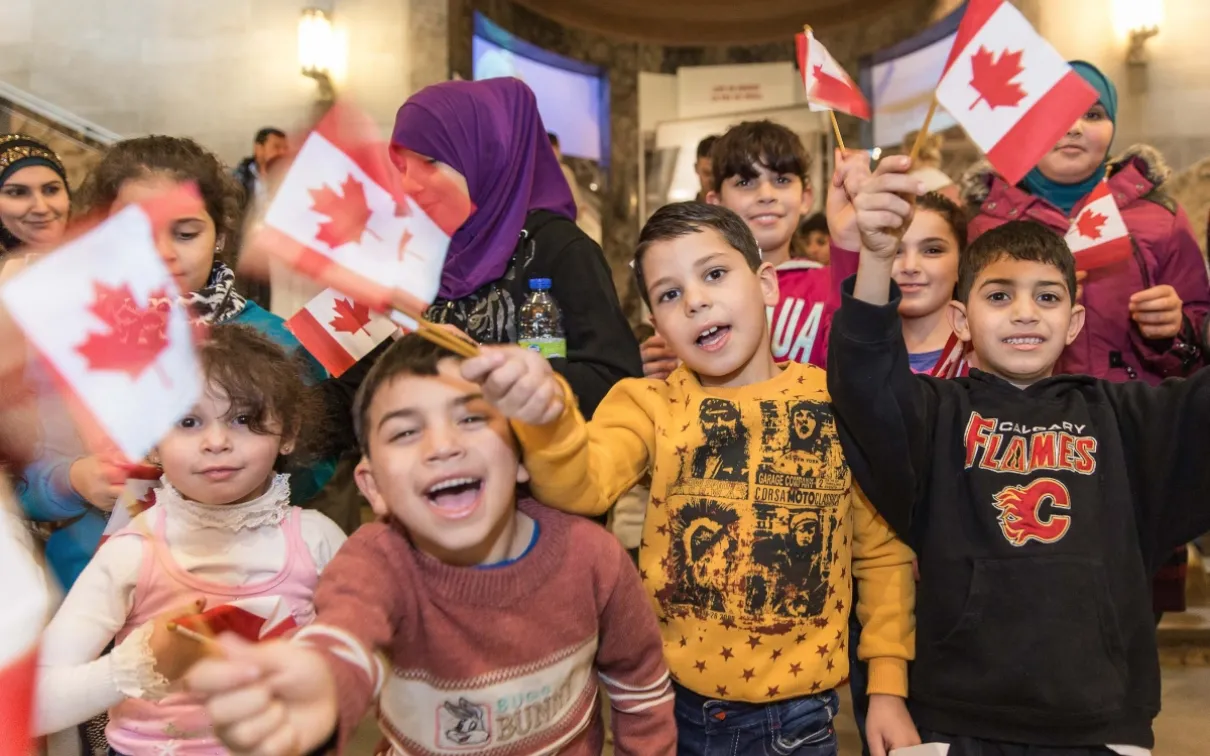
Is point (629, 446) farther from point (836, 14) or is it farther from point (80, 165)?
point (836, 14)

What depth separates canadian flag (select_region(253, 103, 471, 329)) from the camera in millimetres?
1051

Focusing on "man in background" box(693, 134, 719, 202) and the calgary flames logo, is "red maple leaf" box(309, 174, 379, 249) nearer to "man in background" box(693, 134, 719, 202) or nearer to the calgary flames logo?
the calgary flames logo

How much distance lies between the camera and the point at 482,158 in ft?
5.94

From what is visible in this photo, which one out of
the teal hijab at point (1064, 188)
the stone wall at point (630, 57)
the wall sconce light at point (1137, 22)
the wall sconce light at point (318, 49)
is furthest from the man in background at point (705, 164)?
the stone wall at point (630, 57)

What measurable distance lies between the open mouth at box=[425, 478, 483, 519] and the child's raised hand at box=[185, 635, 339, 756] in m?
0.31

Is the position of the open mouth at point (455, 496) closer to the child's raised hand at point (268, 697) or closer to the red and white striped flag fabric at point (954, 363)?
the child's raised hand at point (268, 697)

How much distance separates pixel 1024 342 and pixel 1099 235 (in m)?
0.63

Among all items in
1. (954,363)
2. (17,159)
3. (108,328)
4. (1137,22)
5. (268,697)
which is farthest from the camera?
(1137,22)

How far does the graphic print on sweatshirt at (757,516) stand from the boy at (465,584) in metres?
0.16

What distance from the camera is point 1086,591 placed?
1.42 m

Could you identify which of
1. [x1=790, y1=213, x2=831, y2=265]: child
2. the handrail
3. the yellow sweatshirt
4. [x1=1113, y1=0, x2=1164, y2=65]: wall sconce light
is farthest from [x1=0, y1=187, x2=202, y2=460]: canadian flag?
[x1=1113, y1=0, x2=1164, y2=65]: wall sconce light

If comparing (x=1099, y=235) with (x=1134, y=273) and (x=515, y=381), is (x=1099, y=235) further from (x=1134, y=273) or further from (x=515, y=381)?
(x=515, y=381)

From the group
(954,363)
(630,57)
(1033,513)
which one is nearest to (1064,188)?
(954,363)

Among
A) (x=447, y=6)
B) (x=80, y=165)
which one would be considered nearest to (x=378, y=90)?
(x=447, y=6)
